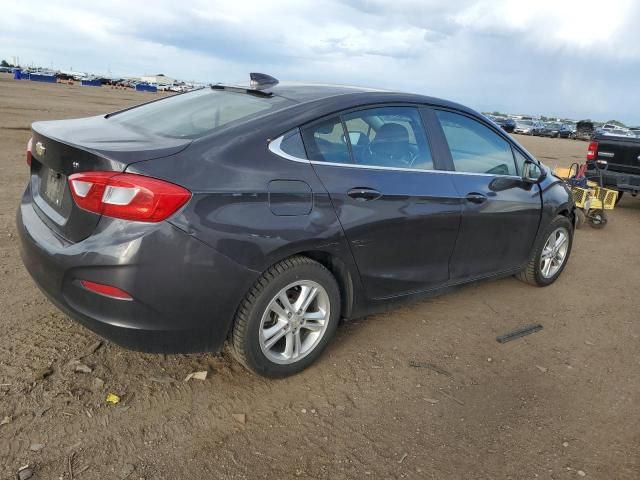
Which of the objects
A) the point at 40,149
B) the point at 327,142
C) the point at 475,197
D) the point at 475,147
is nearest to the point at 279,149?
the point at 327,142

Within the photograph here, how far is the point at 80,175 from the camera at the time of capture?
253cm

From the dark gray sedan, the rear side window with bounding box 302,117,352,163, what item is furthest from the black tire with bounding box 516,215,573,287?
the rear side window with bounding box 302,117,352,163

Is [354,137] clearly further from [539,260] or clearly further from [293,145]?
[539,260]

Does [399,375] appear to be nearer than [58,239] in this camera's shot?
No

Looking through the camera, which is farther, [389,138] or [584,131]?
[584,131]

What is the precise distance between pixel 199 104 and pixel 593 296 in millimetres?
3961

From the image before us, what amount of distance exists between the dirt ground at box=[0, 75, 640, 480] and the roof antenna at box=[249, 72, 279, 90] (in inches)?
71.6

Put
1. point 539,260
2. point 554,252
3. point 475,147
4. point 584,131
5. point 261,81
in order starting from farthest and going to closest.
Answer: point 584,131 < point 554,252 < point 539,260 < point 475,147 < point 261,81

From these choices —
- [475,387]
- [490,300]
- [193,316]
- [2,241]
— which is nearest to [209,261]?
A: [193,316]

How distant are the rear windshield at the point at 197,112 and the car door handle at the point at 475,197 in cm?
149

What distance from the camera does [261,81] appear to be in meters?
3.72

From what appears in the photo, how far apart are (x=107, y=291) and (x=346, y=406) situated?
1411 millimetres

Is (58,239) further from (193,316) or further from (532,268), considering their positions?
(532,268)

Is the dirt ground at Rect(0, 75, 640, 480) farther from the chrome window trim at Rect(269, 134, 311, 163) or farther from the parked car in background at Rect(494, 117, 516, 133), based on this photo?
the parked car in background at Rect(494, 117, 516, 133)
